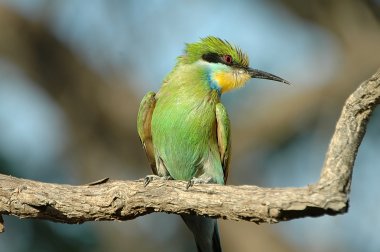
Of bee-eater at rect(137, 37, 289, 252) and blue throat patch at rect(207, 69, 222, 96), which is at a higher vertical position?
blue throat patch at rect(207, 69, 222, 96)

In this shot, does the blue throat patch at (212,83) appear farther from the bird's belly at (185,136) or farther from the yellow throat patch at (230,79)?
the bird's belly at (185,136)

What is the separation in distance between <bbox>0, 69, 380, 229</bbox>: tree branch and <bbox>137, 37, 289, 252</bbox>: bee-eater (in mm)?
751

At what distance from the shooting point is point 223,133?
12.2 ft

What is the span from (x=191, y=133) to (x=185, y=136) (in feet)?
0.11

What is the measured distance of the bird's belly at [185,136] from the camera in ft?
12.2

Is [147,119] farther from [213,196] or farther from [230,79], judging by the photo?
[213,196]

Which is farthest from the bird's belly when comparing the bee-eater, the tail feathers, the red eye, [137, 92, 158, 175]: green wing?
the red eye

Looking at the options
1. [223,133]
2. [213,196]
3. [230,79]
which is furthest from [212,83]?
[213,196]

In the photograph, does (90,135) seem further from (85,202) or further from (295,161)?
(85,202)

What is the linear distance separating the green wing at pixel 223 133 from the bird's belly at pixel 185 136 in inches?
1.0

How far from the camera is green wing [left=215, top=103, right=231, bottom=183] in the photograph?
12.2 ft

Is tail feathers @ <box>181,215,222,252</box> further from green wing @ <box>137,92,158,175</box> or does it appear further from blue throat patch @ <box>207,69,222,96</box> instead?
blue throat patch @ <box>207,69,222,96</box>

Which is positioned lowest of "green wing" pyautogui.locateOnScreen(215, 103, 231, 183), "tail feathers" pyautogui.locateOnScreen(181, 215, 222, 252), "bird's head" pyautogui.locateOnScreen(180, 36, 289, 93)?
"tail feathers" pyautogui.locateOnScreen(181, 215, 222, 252)

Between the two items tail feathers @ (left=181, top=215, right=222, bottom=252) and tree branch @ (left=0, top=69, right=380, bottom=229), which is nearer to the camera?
tree branch @ (left=0, top=69, right=380, bottom=229)
